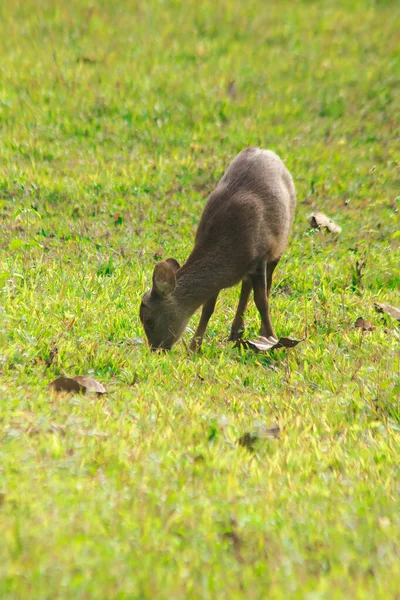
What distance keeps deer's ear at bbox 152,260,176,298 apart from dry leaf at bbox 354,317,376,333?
1.61 metres

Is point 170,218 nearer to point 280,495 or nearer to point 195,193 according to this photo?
point 195,193

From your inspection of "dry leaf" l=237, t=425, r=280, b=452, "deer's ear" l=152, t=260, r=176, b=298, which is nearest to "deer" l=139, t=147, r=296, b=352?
"deer's ear" l=152, t=260, r=176, b=298

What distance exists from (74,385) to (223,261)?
78.4 inches

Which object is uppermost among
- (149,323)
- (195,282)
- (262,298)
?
(195,282)

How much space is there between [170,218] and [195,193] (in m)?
0.82

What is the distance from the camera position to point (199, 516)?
10.3ft

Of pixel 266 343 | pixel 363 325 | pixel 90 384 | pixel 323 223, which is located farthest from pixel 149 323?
pixel 323 223

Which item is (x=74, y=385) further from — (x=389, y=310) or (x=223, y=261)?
(x=389, y=310)

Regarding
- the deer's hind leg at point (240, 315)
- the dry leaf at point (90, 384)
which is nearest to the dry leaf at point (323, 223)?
the deer's hind leg at point (240, 315)

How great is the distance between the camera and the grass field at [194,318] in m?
2.91

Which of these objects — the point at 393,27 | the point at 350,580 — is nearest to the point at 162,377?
the point at 350,580

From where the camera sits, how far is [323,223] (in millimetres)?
9352

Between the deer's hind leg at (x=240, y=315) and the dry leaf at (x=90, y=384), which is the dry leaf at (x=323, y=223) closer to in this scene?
the deer's hind leg at (x=240, y=315)

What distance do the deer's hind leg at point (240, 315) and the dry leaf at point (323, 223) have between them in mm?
2481
